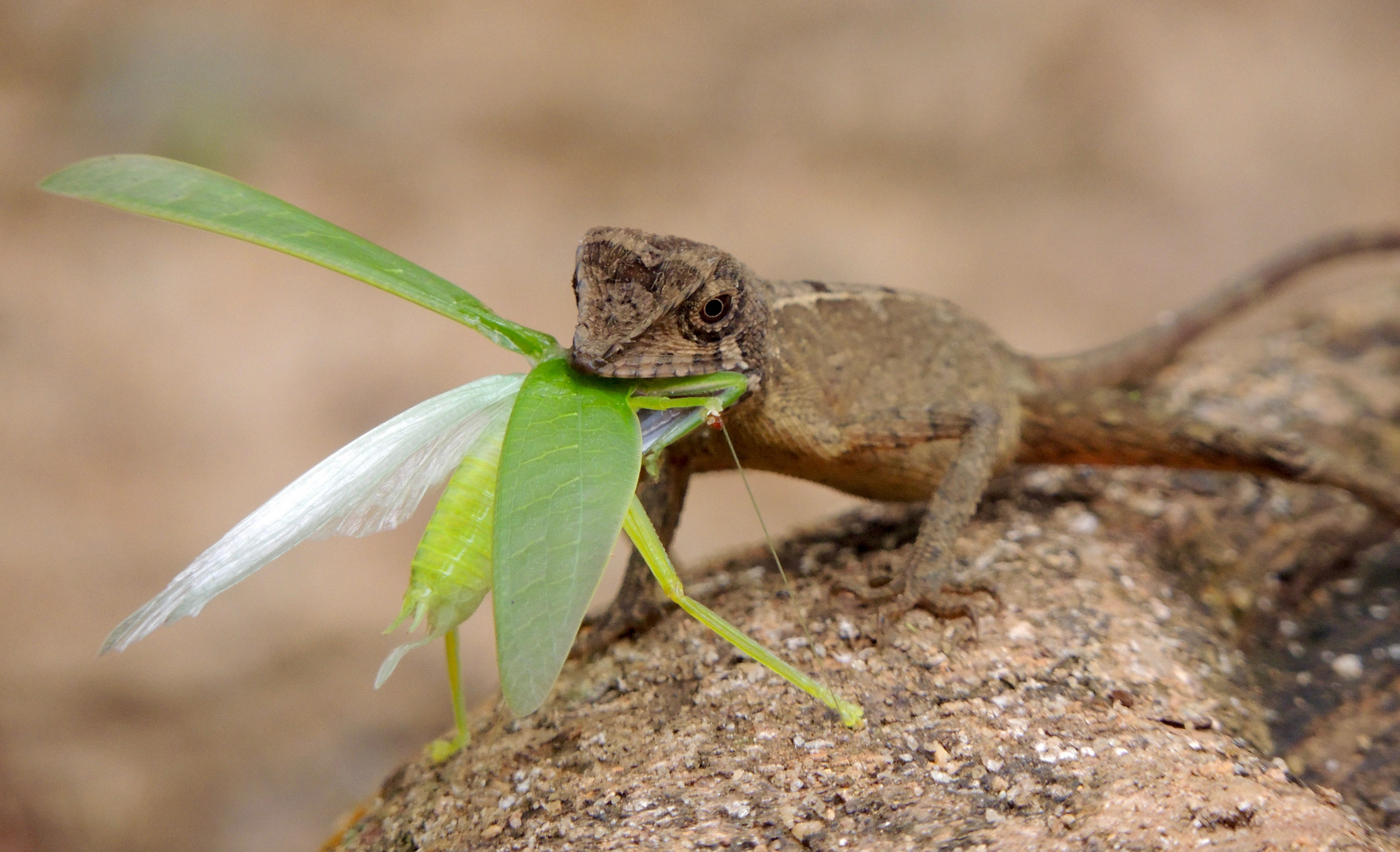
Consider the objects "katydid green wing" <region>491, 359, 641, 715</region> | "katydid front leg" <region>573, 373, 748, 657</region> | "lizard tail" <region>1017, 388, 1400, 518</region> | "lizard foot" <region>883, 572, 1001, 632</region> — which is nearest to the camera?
"katydid green wing" <region>491, 359, 641, 715</region>

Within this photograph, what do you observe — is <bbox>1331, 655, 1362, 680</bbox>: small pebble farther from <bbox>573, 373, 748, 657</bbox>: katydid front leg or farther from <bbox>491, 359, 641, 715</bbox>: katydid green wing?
<bbox>491, 359, 641, 715</bbox>: katydid green wing

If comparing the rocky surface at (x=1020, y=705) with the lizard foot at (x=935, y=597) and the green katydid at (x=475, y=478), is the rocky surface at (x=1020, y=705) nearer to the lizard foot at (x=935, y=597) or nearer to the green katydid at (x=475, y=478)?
the lizard foot at (x=935, y=597)

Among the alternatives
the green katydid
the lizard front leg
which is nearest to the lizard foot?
the lizard front leg

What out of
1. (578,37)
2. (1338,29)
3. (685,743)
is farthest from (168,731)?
(1338,29)

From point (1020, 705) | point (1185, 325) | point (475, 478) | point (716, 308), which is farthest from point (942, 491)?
point (1185, 325)

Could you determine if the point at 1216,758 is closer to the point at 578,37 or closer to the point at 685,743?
the point at 685,743

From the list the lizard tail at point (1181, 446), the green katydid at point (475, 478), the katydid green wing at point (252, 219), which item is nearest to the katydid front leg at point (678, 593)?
the green katydid at point (475, 478)

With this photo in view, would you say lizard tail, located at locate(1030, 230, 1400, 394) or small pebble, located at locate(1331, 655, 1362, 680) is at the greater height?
lizard tail, located at locate(1030, 230, 1400, 394)
